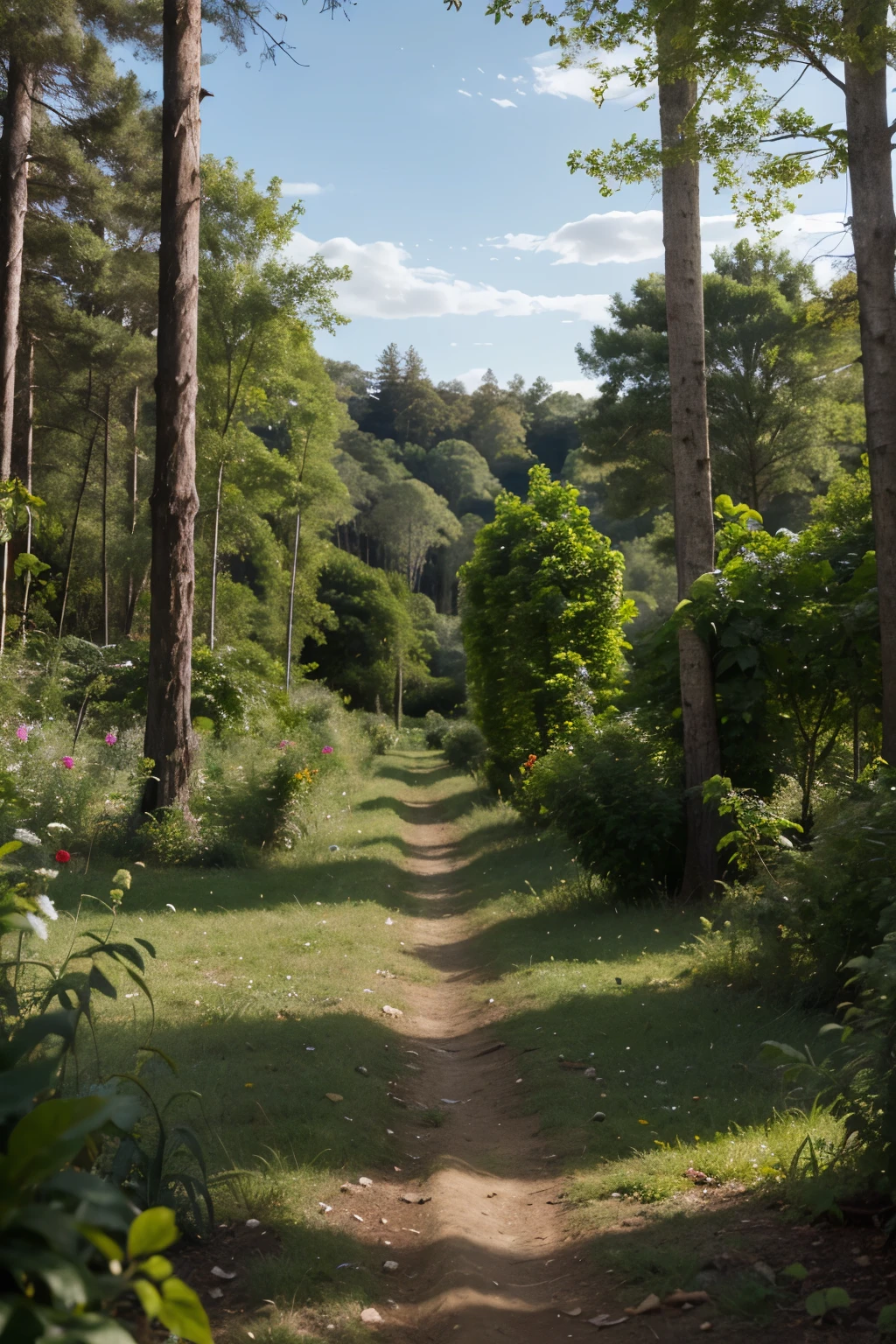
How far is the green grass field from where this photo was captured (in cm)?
426

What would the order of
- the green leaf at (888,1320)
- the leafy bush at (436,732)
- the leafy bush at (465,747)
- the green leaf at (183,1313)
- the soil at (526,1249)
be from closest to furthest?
the green leaf at (183,1313), the green leaf at (888,1320), the soil at (526,1249), the leafy bush at (465,747), the leafy bush at (436,732)

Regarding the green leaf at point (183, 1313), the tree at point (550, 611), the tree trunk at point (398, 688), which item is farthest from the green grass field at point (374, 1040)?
the tree trunk at point (398, 688)

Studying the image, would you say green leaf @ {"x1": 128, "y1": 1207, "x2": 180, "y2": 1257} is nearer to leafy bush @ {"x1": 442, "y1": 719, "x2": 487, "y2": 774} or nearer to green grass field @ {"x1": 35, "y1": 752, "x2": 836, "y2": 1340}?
green grass field @ {"x1": 35, "y1": 752, "x2": 836, "y2": 1340}

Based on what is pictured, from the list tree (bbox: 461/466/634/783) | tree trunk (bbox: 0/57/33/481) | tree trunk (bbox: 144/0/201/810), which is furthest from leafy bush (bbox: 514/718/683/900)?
tree trunk (bbox: 0/57/33/481)

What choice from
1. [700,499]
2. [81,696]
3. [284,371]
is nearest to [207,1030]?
[700,499]

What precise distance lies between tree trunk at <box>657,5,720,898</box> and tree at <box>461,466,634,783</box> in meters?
5.61

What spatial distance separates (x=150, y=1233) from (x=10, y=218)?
19.7 m

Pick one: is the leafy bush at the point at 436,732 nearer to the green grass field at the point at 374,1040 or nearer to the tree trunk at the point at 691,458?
the green grass field at the point at 374,1040

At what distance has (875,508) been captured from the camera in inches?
311

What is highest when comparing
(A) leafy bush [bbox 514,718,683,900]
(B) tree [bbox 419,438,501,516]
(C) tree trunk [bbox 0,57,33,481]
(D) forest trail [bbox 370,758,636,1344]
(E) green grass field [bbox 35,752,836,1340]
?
(B) tree [bbox 419,438,501,516]

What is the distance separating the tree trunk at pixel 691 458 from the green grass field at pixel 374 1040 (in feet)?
3.55

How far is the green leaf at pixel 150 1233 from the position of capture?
4.22 feet

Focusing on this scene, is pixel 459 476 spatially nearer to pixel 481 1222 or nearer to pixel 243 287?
pixel 243 287

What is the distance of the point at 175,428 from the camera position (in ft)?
39.3
